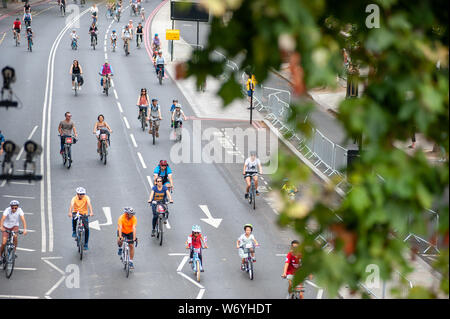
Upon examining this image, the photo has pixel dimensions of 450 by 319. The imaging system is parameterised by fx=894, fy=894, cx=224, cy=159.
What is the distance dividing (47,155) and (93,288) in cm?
A: 1306

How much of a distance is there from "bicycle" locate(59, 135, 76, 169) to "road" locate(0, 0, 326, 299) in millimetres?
310

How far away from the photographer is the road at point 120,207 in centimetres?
2017

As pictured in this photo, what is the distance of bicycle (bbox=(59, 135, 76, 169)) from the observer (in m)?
28.9

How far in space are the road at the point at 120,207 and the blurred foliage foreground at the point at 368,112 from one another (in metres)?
13.3

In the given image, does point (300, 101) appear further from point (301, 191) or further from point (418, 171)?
point (301, 191)

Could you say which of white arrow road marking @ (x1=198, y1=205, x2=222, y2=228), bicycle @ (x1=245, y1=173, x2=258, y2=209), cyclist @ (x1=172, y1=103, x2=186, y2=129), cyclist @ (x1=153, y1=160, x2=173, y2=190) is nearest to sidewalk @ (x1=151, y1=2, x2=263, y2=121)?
cyclist @ (x1=172, y1=103, x2=186, y2=129)

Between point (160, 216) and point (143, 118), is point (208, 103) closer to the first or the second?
point (143, 118)

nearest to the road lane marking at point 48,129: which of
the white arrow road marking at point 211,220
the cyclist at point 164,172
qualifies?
the cyclist at point 164,172

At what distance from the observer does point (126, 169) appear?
30172 mm

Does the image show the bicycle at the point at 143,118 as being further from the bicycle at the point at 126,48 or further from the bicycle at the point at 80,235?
the bicycle at the point at 126,48

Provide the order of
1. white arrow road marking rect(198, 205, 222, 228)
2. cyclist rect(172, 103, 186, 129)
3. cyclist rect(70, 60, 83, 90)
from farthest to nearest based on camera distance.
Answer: cyclist rect(70, 60, 83, 90) < cyclist rect(172, 103, 186, 129) < white arrow road marking rect(198, 205, 222, 228)

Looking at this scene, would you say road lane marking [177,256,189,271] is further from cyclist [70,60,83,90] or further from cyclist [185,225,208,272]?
cyclist [70,60,83,90]

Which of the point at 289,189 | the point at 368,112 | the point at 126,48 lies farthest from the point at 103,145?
the point at 368,112
